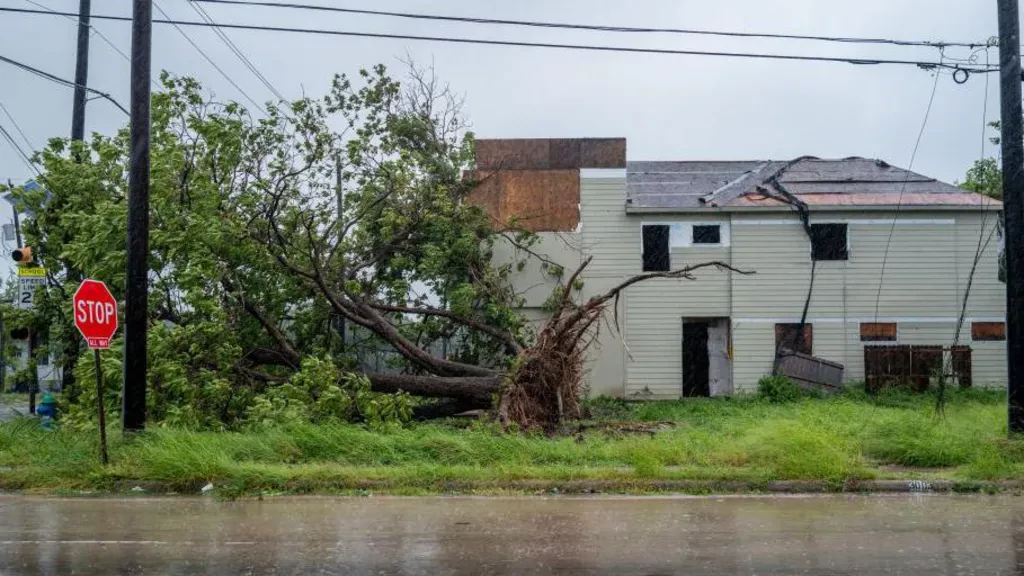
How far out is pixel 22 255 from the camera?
15.0m

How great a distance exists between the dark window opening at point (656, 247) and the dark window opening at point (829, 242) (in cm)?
359

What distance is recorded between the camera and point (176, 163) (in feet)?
47.8

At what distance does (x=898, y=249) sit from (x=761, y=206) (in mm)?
3570

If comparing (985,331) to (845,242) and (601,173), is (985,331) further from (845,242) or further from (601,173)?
(601,173)

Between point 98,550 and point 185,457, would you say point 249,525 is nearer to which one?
point 98,550

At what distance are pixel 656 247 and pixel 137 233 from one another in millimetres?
13618

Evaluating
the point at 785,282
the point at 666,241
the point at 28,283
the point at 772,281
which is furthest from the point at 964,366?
the point at 28,283

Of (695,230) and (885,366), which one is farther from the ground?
(695,230)

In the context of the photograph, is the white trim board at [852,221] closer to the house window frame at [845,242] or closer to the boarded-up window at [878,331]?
the house window frame at [845,242]

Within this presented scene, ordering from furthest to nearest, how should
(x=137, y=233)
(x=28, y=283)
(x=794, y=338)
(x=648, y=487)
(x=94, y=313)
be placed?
(x=794, y=338)
(x=28, y=283)
(x=137, y=233)
(x=94, y=313)
(x=648, y=487)

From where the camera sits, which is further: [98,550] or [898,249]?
[898,249]

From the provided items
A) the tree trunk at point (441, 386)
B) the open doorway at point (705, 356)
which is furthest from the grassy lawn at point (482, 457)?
the open doorway at point (705, 356)

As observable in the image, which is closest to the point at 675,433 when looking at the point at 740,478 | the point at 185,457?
the point at 740,478

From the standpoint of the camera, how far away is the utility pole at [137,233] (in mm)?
11727
